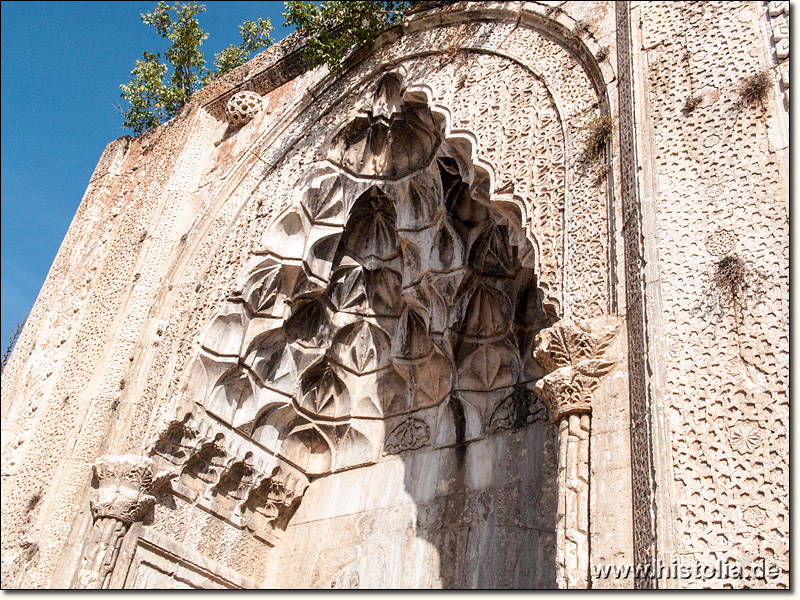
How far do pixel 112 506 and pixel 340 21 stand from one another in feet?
15.5

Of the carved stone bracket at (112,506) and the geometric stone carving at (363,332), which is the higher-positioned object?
the geometric stone carving at (363,332)

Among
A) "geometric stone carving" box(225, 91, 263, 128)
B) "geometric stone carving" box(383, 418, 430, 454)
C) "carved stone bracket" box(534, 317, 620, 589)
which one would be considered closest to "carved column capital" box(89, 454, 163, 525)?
"geometric stone carving" box(383, 418, 430, 454)

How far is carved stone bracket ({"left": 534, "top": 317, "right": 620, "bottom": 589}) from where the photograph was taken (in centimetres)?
348

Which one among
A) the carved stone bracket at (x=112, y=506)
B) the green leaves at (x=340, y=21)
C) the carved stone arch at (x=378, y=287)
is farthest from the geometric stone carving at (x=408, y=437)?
the green leaves at (x=340, y=21)

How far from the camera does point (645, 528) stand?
10.8 ft

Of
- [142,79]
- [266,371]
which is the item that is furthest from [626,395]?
[142,79]

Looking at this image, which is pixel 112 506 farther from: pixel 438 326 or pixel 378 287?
pixel 378 287

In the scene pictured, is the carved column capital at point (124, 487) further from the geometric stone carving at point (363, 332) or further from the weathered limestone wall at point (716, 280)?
the weathered limestone wall at point (716, 280)

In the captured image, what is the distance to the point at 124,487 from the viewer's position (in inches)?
236

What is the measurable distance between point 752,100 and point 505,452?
3.23m

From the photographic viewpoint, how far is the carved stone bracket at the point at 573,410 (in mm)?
3477

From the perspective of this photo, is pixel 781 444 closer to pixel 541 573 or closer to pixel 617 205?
pixel 617 205

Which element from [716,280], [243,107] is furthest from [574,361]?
[243,107]

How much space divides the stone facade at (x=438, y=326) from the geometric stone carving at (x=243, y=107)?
0.11 feet
